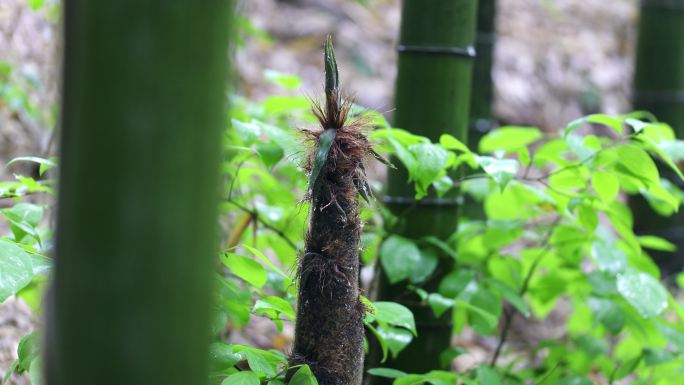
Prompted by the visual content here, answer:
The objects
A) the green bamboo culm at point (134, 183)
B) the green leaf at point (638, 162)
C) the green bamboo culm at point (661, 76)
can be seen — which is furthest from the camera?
the green bamboo culm at point (661, 76)

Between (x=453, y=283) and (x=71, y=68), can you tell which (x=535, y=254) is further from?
(x=71, y=68)

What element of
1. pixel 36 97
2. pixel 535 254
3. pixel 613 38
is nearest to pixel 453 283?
pixel 535 254

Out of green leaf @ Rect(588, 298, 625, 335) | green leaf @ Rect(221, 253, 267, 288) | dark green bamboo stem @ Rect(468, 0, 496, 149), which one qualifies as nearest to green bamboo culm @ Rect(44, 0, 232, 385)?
green leaf @ Rect(221, 253, 267, 288)

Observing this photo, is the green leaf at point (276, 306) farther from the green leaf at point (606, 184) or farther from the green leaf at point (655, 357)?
the green leaf at point (655, 357)

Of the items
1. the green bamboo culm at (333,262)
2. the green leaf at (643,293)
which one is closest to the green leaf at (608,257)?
the green leaf at (643,293)

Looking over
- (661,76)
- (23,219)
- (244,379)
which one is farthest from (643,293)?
(661,76)

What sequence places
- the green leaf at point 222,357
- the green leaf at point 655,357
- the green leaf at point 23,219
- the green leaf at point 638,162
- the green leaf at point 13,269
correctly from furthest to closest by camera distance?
1. the green leaf at point 655,357
2. the green leaf at point 638,162
3. the green leaf at point 23,219
4. the green leaf at point 222,357
5. the green leaf at point 13,269

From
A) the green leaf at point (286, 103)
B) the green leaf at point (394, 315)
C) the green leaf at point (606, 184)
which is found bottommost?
the green leaf at point (394, 315)
